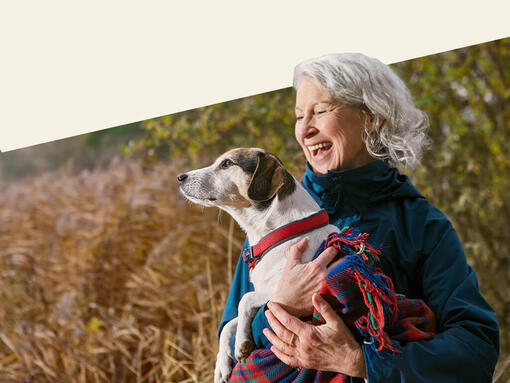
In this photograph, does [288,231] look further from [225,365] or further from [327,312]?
[225,365]

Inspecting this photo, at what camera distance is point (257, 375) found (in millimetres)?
1424

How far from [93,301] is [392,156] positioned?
2443 mm

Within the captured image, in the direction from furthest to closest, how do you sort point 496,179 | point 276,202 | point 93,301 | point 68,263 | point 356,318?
point 68,263 → point 93,301 → point 496,179 → point 276,202 → point 356,318

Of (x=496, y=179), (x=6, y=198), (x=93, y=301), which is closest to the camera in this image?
(x=496, y=179)

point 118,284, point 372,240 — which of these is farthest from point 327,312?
point 118,284

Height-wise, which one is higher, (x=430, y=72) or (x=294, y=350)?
(x=430, y=72)

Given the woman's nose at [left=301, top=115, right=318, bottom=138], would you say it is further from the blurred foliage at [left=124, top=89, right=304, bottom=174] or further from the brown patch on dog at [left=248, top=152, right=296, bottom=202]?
the blurred foliage at [left=124, top=89, right=304, bottom=174]

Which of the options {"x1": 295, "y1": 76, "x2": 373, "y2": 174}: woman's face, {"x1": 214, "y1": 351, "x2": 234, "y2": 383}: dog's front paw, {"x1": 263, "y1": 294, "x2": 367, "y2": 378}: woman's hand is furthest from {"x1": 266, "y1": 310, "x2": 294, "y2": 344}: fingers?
{"x1": 295, "y1": 76, "x2": 373, "y2": 174}: woman's face

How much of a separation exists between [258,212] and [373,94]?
1.57ft

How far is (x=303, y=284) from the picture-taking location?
4.60 ft

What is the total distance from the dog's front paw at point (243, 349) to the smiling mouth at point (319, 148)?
23.3 inches

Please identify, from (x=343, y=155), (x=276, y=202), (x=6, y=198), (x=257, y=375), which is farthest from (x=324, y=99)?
(x=6, y=198)

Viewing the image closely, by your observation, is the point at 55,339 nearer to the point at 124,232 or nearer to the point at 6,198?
the point at 124,232

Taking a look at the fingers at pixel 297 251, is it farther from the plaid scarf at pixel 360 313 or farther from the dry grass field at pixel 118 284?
the dry grass field at pixel 118 284
